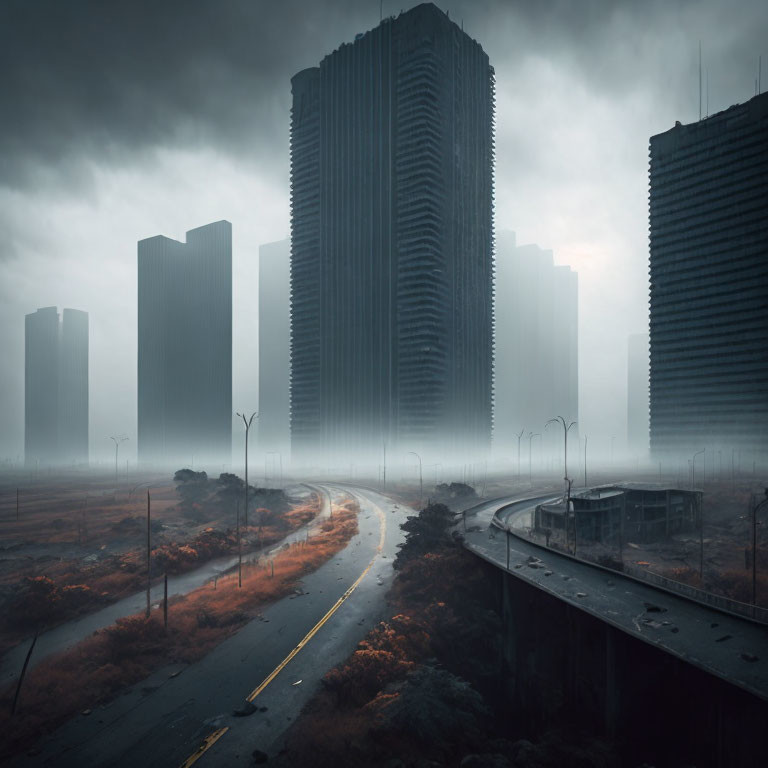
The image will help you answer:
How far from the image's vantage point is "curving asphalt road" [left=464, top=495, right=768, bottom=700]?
25078 mm

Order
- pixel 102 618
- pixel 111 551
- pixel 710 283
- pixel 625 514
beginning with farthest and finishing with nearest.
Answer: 1. pixel 710 283
2. pixel 625 514
3. pixel 111 551
4. pixel 102 618

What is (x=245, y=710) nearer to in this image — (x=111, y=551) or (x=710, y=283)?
(x=111, y=551)

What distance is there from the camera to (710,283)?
182875 millimetres

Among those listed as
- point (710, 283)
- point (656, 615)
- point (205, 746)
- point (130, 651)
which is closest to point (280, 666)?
point (205, 746)

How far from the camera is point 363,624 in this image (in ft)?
128

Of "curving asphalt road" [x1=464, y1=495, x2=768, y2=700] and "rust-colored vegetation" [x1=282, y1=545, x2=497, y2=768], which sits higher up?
"curving asphalt road" [x1=464, y1=495, x2=768, y2=700]

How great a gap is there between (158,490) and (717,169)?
224623 mm

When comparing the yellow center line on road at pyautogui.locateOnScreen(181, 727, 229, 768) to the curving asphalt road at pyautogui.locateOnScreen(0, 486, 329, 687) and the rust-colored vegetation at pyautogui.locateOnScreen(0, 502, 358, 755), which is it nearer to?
the rust-colored vegetation at pyautogui.locateOnScreen(0, 502, 358, 755)

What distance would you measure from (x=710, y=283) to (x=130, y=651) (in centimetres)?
21301

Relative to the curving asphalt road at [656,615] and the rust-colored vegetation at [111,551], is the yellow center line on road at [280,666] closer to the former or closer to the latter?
the curving asphalt road at [656,615]

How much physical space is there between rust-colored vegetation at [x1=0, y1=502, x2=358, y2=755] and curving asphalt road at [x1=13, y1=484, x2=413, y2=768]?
3.85 feet

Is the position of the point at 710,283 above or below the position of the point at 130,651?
above

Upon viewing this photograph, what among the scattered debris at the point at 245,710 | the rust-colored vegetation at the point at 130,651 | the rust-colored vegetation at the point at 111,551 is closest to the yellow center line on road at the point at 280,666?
the scattered debris at the point at 245,710

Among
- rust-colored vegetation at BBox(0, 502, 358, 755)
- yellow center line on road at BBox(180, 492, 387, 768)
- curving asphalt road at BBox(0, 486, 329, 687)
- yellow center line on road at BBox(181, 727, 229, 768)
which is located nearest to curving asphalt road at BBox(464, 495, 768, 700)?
yellow center line on road at BBox(180, 492, 387, 768)
